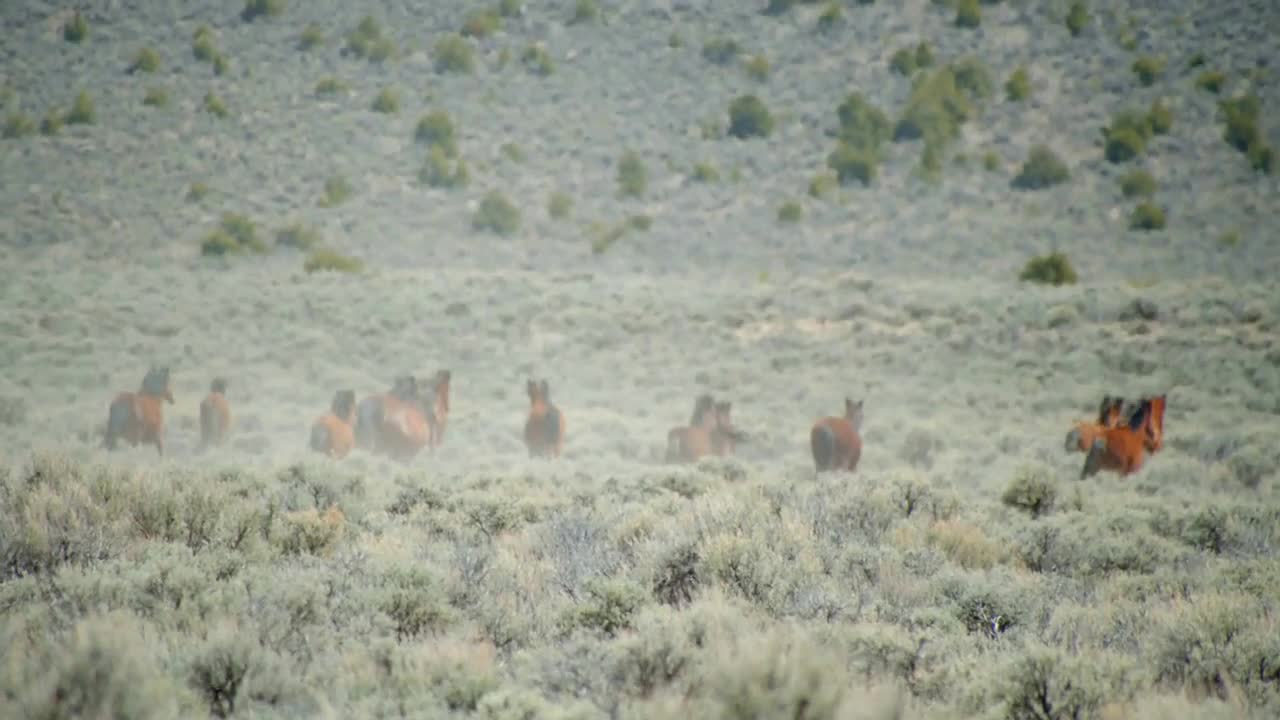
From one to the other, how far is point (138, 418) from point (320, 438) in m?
2.30

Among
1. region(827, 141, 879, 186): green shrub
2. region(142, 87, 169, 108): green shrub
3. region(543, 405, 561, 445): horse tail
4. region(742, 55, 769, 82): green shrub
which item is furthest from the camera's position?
region(742, 55, 769, 82): green shrub

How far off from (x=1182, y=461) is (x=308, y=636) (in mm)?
15536

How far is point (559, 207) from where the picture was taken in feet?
154

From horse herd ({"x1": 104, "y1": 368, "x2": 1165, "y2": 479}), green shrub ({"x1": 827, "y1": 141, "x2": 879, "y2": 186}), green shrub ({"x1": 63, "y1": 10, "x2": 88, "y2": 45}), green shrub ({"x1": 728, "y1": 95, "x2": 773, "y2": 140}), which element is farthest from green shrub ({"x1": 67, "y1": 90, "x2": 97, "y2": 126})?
horse herd ({"x1": 104, "y1": 368, "x2": 1165, "y2": 479})

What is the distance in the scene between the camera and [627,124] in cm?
5162

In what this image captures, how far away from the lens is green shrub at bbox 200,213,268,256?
4203 cm

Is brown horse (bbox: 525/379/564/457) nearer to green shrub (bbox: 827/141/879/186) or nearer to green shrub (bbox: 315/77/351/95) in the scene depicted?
green shrub (bbox: 827/141/879/186)

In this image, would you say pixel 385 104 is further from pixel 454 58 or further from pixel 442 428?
pixel 442 428

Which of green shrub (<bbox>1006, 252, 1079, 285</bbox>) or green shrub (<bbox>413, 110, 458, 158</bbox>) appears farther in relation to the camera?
green shrub (<bbox>413, 110, 458, 158</bbox>)

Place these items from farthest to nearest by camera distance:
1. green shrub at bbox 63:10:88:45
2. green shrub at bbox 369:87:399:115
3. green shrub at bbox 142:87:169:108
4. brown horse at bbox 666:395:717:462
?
green shrub at bbox 63:10:88:45 < green shrub at bbox 369:87:399:115 < green shrub at bbox 142:87:169:108 < brown horse at bbox 666:395:717:462

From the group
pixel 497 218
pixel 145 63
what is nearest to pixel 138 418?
pixel 497 218

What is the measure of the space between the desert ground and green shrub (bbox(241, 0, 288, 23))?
21 cm

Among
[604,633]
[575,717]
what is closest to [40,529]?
[604,633]

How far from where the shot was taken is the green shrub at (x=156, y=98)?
5003 centimetres
